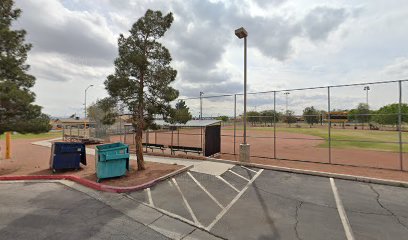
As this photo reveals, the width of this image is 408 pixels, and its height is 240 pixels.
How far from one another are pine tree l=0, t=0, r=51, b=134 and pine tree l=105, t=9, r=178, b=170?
13.3 feet

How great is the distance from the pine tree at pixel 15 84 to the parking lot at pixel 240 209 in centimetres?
337

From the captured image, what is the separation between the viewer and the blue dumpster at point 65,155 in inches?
411

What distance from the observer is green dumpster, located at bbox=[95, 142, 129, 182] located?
8773mm

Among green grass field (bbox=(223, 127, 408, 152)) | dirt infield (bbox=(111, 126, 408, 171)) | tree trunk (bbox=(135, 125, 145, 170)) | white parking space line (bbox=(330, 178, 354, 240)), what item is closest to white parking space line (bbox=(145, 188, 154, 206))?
tree trunk (bbox=(135, 125, 145, 170))

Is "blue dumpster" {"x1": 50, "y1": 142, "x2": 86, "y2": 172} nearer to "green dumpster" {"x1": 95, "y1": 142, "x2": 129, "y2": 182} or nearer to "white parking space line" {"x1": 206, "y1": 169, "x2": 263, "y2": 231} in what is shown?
"green dumpster" {"x1": 95, "y1": 142, "x2": 129, "y2": 182}

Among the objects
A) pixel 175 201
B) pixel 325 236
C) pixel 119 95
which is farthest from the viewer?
pixel 119 95

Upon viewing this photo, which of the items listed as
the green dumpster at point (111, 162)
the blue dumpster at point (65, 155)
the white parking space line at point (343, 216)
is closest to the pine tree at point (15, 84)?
the blue dumpster at point (65, 155)

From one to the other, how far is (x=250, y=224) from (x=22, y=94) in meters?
10.9

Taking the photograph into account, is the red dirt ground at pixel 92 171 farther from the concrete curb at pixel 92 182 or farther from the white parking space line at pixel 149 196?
the white parking space line at pixel 149 196

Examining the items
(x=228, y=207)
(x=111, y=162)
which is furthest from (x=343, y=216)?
(x=111, y=162)

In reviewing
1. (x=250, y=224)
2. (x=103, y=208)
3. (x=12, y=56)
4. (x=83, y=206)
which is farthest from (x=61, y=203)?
(x=12, y=56)

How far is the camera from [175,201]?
702 centimetres

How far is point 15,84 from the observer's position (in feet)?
36.0

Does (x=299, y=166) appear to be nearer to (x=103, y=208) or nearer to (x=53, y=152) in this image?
(x=103, y=208)
